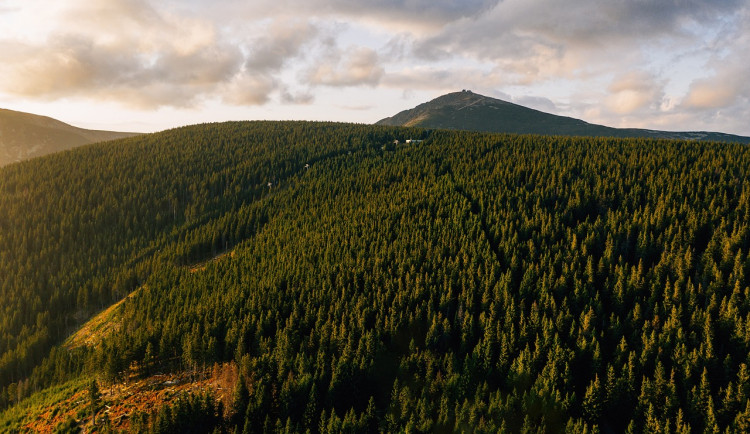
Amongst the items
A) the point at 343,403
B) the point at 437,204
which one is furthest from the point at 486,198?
the point at 343,403

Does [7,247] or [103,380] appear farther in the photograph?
[7,247]

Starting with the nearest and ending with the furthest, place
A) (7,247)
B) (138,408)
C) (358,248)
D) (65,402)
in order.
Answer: (138,408) < (65,402) < (358,248) < (7,247)

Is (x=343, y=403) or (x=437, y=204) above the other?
(x=437, y=204)

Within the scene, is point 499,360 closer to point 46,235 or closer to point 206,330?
point 206,330

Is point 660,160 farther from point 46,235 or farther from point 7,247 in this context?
point 7,247

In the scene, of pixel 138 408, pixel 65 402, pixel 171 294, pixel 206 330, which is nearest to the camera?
pixel 138 408

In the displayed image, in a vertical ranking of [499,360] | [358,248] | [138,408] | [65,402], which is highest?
[358,248]
